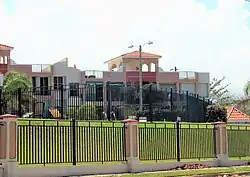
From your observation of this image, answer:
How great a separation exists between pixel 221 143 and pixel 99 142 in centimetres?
673

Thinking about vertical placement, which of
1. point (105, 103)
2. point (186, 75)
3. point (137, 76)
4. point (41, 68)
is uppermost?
point (41, 68)

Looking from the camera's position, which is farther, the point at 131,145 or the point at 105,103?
the point at 105,103

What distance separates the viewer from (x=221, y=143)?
2492cm

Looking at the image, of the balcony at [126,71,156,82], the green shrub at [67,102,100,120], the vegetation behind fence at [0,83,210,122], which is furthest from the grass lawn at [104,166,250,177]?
the balcony at [126,71,156,82]

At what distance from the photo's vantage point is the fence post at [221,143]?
81.5ft

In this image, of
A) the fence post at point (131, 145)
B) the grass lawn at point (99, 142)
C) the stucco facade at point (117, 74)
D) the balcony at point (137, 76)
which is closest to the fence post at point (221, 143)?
the grass lawn at point (99, 142)

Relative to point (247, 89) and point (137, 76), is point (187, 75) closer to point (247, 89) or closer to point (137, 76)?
point (137, 76)

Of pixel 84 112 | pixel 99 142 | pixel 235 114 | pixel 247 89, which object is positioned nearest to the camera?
pixel 99 142

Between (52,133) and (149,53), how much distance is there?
6018cm

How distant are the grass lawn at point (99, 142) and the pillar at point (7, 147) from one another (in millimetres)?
525

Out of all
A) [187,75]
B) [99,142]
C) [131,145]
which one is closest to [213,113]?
[131,145]

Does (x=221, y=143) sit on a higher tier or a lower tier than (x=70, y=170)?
higher

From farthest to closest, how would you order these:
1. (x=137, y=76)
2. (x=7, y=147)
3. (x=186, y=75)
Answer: (x=186, y=75)
(x=137, y=76)
(x=7, y=147)

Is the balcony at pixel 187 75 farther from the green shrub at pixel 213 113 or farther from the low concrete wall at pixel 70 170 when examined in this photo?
the low concrete wall at pixel 70 170
